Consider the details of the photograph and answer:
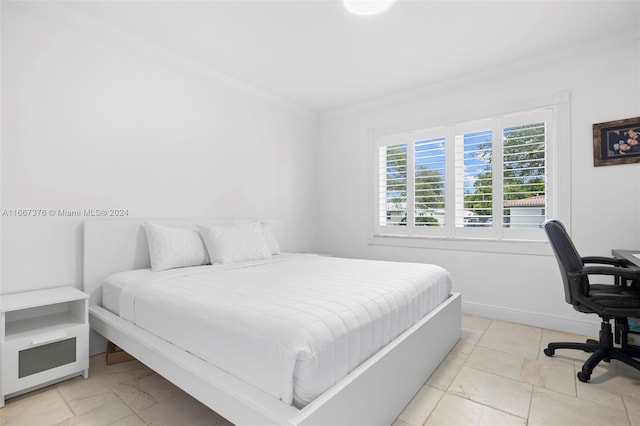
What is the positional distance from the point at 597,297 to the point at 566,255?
31cm

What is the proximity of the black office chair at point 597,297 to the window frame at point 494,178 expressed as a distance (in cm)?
88

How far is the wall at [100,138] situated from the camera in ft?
7.18

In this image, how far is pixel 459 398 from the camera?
1.87 metres

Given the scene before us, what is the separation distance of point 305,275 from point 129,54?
244cm

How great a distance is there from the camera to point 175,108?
3.10m

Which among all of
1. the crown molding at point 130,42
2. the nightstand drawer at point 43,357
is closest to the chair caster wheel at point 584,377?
the nightstand drawer at point 43,357

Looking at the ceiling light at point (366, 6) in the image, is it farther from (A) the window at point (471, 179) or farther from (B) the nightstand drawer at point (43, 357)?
(B) the nightstand drawer at point (43, 357)

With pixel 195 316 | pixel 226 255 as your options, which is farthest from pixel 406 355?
pixel 226 255

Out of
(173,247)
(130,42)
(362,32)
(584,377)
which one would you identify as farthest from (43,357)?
(584,377)

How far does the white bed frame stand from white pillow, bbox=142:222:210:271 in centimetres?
21

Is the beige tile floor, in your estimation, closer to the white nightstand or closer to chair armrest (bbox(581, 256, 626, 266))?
the white nightstand

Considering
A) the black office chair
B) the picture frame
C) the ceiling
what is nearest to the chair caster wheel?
the black office chair

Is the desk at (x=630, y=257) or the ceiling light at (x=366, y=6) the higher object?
the ceiling light at (x=366, y=6)

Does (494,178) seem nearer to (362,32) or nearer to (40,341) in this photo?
(362,32)
